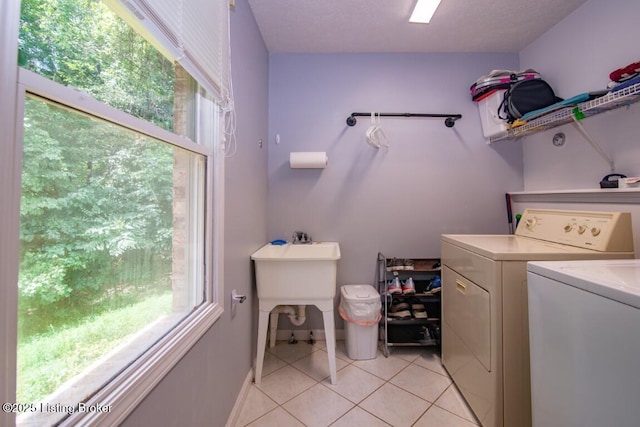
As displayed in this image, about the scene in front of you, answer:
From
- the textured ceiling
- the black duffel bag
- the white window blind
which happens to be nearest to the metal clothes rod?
the black duffel bag

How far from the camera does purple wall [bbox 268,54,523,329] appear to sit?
220 cm

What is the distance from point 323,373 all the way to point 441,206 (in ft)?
5.53

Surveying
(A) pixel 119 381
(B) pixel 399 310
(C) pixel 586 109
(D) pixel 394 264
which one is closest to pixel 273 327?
(B) pixel 399 310

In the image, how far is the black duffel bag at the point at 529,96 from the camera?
1.72 metres

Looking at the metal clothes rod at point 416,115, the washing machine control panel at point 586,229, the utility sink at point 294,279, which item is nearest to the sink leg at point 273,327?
the utility sink at point 294,279

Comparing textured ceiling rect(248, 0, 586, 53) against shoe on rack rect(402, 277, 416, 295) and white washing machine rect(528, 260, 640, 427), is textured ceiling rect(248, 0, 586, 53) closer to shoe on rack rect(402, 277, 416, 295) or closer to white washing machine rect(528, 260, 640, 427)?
white washing machine rect(528, 260, 640, 427)

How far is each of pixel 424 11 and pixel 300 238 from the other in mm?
1918

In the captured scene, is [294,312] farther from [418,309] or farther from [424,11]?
[424,11]

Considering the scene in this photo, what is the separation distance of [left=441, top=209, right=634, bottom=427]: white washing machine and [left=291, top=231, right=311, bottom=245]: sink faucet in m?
1.20

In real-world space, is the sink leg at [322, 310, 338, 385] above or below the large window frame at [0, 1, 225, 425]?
below

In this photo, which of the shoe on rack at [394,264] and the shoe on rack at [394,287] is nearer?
the shoe on rack at [394,287]

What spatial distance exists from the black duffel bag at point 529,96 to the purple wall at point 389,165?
0.43 metres

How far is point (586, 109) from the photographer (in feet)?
4.56

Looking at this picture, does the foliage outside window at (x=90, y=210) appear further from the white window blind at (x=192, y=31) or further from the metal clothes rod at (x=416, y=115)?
the metal clothes rod at (x=416, y=115)
